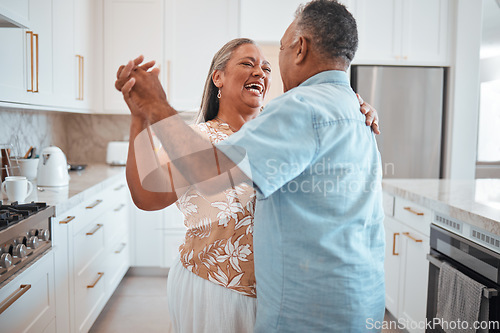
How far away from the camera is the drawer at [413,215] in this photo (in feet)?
6.51

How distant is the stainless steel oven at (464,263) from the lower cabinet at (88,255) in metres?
1.65

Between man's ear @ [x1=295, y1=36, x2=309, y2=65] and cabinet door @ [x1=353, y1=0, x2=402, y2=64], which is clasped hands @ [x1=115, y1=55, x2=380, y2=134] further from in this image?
cabinet door @ [x1=353, y1=0, x2=402, y2=64]

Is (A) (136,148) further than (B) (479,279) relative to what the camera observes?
No


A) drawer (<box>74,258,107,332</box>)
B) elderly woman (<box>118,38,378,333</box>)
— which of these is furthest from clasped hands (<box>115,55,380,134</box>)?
drawer (<box>74,258,107,332</box>)

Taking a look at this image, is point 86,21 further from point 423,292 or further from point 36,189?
point 423,292

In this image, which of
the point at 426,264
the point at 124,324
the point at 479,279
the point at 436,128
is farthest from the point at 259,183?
the point at 436,128

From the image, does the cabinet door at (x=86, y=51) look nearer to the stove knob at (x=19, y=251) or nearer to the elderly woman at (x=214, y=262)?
the stove knob at (x=19, y=251)

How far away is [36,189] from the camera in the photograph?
2.07m

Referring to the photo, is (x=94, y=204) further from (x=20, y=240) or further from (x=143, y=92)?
(x=143, y=92)

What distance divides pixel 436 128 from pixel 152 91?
3.20 metres

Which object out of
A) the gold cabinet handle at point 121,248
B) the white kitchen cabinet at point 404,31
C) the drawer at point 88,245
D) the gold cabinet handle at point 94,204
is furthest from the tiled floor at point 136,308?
the white kitchen cabinet at point 404,31

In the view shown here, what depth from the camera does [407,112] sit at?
3402 millimetres

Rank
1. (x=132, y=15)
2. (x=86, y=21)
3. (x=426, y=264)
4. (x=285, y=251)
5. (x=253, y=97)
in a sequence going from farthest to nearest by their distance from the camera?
(x=132, y=15), (x=86, y=21), (x=426, y=264), (x=253, y=97), (x=285, y=251)

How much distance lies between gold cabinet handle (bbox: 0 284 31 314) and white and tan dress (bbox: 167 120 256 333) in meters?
0.62
